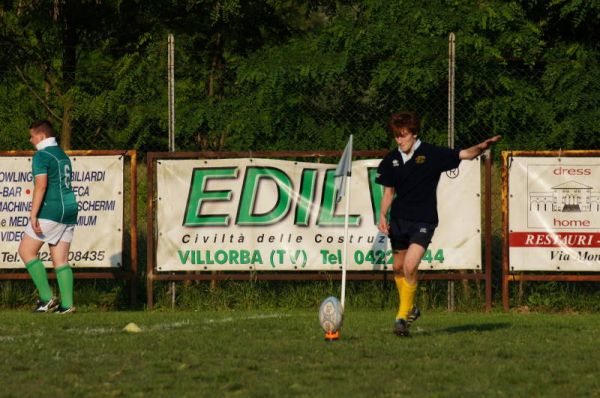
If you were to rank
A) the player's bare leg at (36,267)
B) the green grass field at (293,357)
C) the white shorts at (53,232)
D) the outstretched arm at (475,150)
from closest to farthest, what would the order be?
the green grass field at (293,357), the outstretched arm at (475,150), the white shorts at (53,232), the player's bare leg at (36,267)

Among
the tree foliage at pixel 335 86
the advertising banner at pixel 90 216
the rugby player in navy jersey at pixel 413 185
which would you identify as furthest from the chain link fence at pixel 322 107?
the rugby player in navy jersey at pixel 413 185

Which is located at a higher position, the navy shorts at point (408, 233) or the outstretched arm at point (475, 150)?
the outstretched arm at point (475, 150)

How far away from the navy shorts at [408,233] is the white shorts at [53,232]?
380cm

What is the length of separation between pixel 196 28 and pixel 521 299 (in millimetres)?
8340

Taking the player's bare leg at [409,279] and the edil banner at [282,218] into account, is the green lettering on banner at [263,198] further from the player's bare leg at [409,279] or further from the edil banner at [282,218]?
the player's bare leg at [409,279]

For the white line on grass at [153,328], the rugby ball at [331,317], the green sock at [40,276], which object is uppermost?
the green sock at [40,276]

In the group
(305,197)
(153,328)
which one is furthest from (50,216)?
(305,197)

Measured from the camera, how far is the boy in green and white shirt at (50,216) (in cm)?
1255

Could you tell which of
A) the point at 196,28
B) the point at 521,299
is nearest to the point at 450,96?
the point at 521,299

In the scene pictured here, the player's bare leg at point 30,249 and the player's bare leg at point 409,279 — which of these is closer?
the player's bare leg at point 409,279

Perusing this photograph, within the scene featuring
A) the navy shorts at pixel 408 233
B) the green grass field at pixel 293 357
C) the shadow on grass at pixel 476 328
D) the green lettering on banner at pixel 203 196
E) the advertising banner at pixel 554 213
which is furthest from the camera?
the green lettering on banner at pixel 203 196

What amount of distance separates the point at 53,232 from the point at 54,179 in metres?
0.56

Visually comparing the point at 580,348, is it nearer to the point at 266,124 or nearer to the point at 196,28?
the point at 266,124

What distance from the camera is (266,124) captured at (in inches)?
584
